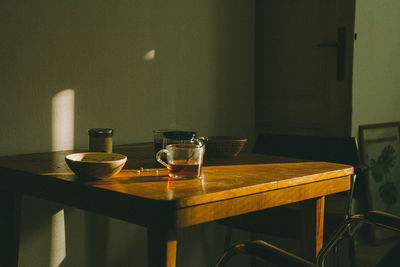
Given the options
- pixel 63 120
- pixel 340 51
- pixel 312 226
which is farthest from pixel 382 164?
pixel 63 120

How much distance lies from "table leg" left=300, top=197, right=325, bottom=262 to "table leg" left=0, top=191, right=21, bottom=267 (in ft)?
3.37

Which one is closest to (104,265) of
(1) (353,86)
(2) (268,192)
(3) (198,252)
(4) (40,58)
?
(3) (198,252)

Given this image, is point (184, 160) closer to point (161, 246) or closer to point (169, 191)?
point (169, 191)

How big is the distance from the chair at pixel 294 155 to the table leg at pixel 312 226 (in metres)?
0.24

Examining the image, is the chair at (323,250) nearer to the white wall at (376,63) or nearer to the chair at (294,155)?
the chair at (294,155)

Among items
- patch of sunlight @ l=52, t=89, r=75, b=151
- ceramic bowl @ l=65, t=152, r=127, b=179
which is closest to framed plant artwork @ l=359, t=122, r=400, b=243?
patch of sunlight @ l=52, t=89, r=75, b=151

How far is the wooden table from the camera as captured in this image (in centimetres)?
107

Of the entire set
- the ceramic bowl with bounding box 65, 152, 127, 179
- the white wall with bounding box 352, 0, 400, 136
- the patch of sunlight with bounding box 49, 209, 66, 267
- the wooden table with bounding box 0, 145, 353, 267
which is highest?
the white wall with bounding box 352, 0, 400, 136

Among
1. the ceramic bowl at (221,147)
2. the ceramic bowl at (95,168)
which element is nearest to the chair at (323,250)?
the ceramic bowl at (95,168)

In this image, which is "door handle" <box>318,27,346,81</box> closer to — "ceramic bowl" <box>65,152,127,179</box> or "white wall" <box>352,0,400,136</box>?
"white wall" <box>352,0,400,136</box>

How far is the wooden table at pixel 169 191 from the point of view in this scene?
1073mm

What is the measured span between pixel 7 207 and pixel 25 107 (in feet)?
1.38

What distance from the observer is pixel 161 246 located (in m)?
1.08

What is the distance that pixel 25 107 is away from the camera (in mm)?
1854
